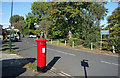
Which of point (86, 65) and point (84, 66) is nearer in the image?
point (84, 66)

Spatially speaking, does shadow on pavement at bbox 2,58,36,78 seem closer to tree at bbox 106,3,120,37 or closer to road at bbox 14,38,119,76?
road at bbox 14,38,119,76

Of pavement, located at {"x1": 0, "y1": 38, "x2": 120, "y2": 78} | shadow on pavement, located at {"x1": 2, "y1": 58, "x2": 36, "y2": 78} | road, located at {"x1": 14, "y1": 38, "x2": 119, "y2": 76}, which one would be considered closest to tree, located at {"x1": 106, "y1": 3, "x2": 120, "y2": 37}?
road, located at {"x1": 14, "y1": 38, "x2": 119, "y2": 76}

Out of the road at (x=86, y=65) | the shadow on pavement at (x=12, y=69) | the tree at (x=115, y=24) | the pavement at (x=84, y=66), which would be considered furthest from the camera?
the tree at (x=115, y=24)

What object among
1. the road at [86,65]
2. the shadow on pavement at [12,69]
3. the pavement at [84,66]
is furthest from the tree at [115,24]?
the shadow on pavement at [12,69]

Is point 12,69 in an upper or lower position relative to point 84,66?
upper

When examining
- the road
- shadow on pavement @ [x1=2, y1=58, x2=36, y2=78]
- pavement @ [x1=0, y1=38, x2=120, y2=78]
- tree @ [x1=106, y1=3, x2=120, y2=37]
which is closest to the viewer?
shadow on pavement @ [x1=2, y1=58, x2=36, y2=78]

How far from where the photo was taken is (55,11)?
57.4 ft

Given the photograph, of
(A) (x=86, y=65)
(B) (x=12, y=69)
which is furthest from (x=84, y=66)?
(B) (x=12, y=69)

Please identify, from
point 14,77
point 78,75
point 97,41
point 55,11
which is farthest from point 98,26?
point 14,77

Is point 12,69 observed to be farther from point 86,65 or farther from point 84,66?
point 86,65

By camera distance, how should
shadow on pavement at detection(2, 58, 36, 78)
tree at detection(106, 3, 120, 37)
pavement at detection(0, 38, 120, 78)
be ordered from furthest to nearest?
tree at detection(106, 3, 120, 37) < pavement at detection(0, 38, 120, 78) < shadow on pavement at detection(2, 58, 36, 78)

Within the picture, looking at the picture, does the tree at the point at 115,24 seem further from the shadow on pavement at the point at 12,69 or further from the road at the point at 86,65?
the shadow on pavement at the point at 12,69

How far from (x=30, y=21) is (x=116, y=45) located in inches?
1325

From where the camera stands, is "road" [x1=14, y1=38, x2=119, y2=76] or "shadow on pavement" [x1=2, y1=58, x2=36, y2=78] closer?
"shadow on pavement" [x1=2, y1=58, x2=36, y2=78]
